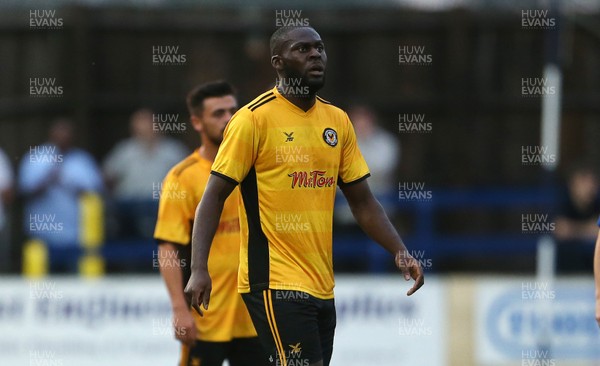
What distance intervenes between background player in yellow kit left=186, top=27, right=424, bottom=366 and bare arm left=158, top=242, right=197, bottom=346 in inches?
34.6

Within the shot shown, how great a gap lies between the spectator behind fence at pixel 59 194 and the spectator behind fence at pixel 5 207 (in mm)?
254

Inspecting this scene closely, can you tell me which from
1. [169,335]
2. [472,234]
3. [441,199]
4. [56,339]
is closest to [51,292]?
[56,339]

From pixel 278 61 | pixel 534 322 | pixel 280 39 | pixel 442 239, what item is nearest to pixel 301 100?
pixel 278 61

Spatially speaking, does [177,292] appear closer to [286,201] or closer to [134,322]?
[286,201]

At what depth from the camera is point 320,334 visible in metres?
6.61

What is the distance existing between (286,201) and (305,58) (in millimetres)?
764

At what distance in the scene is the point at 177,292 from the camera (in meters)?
7.54

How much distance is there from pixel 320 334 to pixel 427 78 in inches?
360

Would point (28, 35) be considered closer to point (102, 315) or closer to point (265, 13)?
point (265, 13)

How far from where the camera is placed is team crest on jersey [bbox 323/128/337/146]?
659 centimetres

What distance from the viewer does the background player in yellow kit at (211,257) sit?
298 inches

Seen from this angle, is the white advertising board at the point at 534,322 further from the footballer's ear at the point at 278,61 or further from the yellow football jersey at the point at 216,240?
the footballer's ear at the point at 278,61

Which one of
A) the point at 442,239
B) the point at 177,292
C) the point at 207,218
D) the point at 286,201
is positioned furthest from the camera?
the point at 442,239

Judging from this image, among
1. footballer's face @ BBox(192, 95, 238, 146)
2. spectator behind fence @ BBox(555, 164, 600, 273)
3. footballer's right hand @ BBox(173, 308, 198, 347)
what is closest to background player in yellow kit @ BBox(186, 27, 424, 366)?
footballer's right hand @ BBox(173, 308, 198, 347)
